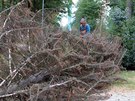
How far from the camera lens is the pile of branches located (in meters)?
6.27

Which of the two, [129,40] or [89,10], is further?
[89,10]

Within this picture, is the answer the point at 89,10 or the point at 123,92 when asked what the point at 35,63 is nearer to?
the point at 123,92

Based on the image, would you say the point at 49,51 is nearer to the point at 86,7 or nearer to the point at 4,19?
the point at 4,19

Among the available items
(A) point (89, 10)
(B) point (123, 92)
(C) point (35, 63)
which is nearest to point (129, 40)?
(B) point (123, 92)

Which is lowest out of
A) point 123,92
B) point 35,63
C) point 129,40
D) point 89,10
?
point 123,92

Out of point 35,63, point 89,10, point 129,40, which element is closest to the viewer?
point 35,63

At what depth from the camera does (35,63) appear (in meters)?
7.00

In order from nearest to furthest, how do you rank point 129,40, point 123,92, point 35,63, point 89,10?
point 35,63
point 123,92
point 129,40
point 89,10

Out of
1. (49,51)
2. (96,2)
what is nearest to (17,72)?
(49,51)

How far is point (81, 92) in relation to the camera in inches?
272

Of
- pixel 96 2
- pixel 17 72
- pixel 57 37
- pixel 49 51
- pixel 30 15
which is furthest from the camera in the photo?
pixel 96 2

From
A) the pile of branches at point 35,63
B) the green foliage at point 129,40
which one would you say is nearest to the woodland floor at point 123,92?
the pile of branches at point 35,63

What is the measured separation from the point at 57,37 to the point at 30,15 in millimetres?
842

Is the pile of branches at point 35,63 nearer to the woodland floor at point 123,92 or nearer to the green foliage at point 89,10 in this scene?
the woodland floor at point 123,92
